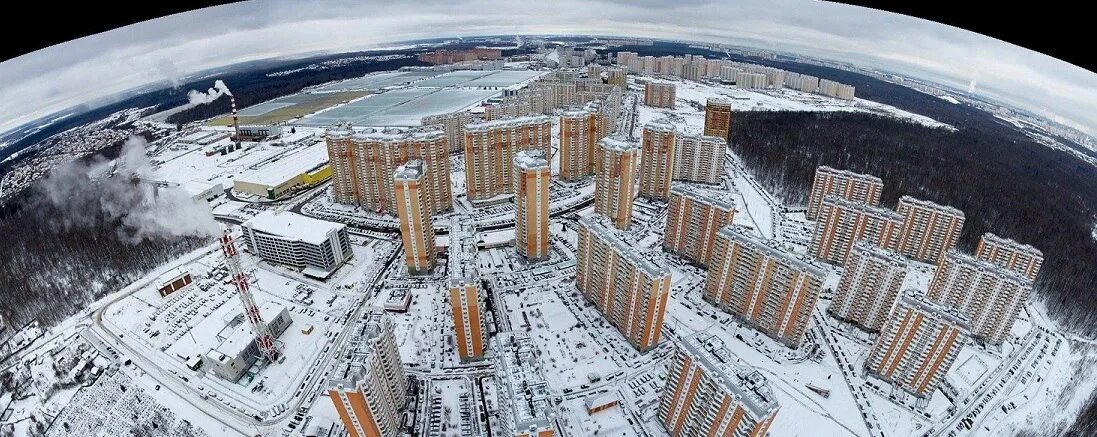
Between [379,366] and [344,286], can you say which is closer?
[379,366]

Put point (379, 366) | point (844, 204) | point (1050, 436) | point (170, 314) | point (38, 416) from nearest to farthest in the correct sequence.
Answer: point (379, 366)
point (1050, 436)
point (38, 416)
point (170, 314)
point (844, 204)

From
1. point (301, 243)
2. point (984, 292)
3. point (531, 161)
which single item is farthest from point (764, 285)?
point (301, 243)

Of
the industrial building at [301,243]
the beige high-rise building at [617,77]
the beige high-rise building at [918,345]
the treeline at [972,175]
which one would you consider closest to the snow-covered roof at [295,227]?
the industrial building at [301,243]

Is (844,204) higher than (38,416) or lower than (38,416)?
higher

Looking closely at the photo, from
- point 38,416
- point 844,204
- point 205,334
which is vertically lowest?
point 38,416

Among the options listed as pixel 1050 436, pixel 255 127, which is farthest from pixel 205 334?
pixel 255 127

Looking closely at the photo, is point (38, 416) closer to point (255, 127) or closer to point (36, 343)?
point (36, 343)

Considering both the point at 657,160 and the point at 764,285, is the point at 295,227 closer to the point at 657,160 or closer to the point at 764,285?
the point at 657,160
